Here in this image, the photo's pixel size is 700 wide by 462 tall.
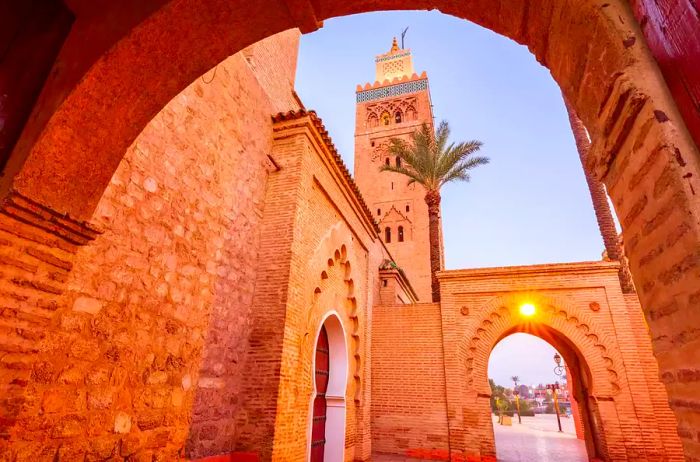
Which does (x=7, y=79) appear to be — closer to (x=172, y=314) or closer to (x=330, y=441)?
(x=172, y=314)

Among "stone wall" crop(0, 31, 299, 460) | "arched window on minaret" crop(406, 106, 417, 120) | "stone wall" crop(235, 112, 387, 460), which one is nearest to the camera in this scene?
"stone wall" crop(0, 31, 299, 460)

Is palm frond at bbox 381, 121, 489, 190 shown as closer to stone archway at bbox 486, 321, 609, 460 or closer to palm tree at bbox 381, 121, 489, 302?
palm tree at bbox 381, 121, 489, 302

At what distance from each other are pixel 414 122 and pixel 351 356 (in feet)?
74.3

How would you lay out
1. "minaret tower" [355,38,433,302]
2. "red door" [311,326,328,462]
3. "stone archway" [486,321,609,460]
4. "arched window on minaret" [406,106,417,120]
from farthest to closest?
"arched window on minaret" [406,106,417,120] < "minaret tower" [355,38,433,302] < "stone archway" [486,321,609,460] < "red door" [311,326,328,462]

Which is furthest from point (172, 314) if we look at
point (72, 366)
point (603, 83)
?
point (603, 83)

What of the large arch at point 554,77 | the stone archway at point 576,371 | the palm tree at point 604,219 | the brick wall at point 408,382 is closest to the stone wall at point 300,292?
the brick wall at point 408,382

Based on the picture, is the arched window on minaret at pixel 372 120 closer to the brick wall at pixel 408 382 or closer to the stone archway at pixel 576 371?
the brick wall at pixel 408 382

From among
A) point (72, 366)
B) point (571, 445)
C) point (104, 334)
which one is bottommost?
point (571, 445)

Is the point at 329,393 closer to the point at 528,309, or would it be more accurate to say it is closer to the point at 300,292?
the point at 300,292

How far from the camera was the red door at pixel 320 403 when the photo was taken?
23.5 feet

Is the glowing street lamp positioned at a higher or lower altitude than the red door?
higher

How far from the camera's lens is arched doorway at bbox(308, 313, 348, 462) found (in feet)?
24.2

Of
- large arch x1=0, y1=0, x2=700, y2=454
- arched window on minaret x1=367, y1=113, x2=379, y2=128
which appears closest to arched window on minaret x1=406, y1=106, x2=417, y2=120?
arched window on minaret x1=367, y1=113, x2=379, y2=128

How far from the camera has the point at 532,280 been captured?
429 inches
